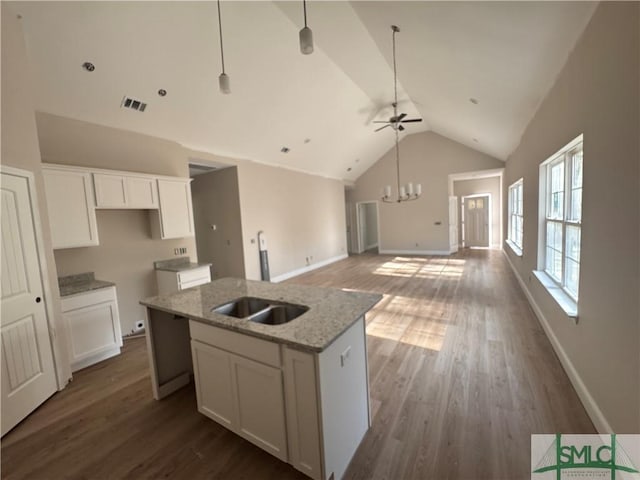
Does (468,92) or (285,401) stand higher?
(468,92)

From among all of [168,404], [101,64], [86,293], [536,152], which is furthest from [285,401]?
[536,152]

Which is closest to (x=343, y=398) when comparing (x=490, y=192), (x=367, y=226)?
(x=367, y=226)

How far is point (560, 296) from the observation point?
8.94 feet

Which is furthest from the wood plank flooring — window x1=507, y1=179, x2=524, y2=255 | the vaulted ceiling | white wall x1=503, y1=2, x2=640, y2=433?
window x1=507, y1=179, x2=524, y2=255

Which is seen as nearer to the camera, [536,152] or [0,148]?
[0,148]

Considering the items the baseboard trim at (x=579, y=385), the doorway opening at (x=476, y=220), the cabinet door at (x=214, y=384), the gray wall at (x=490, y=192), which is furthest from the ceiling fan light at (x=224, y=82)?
the doorway opening at (x=476, y=220)

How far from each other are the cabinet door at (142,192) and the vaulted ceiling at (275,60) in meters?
0.78

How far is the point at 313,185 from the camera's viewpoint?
796 centimetres

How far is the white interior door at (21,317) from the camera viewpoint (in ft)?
6.78

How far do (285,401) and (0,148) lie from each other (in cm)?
279

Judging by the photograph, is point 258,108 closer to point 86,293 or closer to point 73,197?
point 73,197

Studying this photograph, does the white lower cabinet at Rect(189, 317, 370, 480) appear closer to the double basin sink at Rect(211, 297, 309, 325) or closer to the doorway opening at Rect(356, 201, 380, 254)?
the double basin sink at Rect(211, 297, 309, 325)

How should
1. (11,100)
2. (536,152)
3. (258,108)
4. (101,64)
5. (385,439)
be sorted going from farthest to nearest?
(258,108) < (536,152) < (101,64) < (11,100) < (385,439)

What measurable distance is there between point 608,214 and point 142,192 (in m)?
4.56
